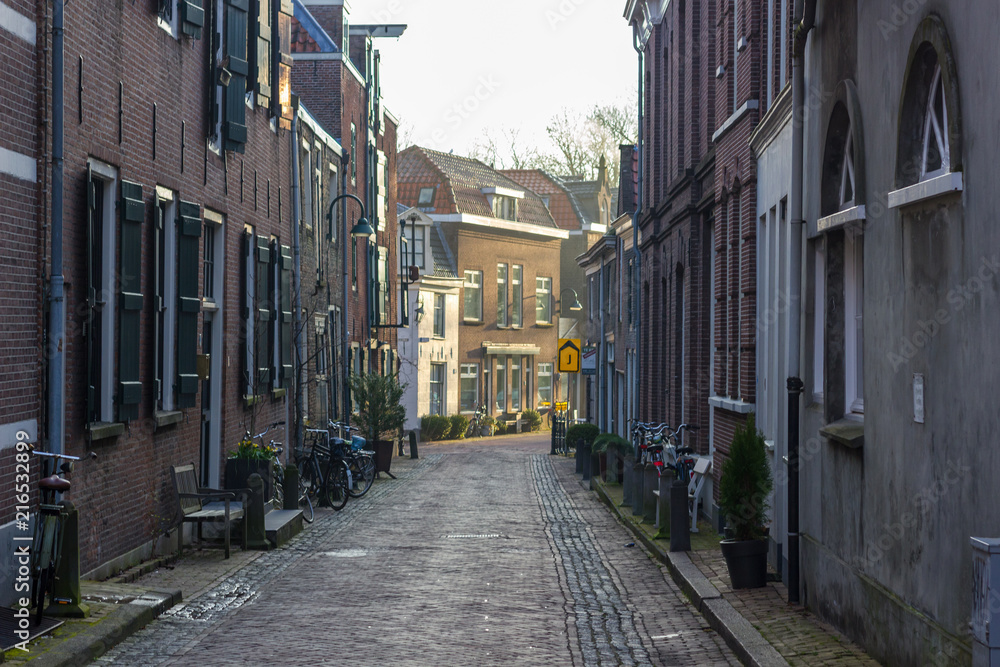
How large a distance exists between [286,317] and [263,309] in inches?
80.1

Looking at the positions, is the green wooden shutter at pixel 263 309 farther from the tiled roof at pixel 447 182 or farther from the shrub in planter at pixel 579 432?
the tiled roof at pixel 447 182

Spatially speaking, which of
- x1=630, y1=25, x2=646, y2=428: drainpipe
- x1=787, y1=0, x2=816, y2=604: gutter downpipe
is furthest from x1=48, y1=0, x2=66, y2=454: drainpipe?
x1=630, y1=25, x2=646, y2=428: drainpipe

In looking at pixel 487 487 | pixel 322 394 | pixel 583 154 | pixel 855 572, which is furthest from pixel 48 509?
pixel 583 154

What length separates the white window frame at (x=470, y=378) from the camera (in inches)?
1866

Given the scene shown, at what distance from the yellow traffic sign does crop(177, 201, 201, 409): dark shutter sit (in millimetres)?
18462

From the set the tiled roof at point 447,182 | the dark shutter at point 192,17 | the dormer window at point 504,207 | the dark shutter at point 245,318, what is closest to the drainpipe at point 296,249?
the dark shutter at point 245,318

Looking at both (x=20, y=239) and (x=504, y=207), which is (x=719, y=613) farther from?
(x=504, y=207)

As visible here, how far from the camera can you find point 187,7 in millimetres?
12539

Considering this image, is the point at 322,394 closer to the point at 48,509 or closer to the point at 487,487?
the point at 487,487

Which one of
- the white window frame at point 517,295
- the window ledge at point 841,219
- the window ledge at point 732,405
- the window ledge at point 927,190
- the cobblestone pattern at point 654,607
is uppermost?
the white window frame at point 517,295

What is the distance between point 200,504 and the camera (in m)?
12.6

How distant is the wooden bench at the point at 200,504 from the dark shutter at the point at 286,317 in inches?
223

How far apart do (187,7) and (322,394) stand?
1260cm

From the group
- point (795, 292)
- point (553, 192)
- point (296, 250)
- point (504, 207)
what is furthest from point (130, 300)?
point (553, 192)
